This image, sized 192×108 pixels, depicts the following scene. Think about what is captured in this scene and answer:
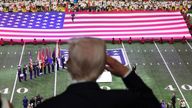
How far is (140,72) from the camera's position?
89.5ft

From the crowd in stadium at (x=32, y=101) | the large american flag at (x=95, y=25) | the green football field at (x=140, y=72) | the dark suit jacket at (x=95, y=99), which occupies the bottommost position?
the green football field at (x=140, y=72)

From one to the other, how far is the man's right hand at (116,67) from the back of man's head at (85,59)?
0.19 m

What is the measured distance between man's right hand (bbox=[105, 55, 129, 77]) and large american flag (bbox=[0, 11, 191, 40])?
28324 mm

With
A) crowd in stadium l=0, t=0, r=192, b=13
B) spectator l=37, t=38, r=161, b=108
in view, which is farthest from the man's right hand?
crowd in stadium l=0, t=0, r=192, b=13

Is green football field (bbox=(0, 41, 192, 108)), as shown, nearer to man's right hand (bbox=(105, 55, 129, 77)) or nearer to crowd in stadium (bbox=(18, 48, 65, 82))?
crowd in stadium (bbox=(18, 48, 65, 82))

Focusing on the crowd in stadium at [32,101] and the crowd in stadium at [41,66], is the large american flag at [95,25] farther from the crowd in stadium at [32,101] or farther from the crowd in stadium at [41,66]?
the crowd in stadium at [32,101]

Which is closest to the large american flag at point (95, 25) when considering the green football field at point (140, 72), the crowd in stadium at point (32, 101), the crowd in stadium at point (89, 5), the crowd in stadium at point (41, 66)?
the green football field at point (140, 72)

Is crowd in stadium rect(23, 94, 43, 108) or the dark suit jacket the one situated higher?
the dark suit jacket

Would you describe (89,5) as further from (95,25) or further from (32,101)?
(32,101)

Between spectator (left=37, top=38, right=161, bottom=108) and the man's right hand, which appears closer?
spectator (left=37, top=38, right=161, bottom=108)

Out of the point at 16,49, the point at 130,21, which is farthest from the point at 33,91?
the point at 130,21

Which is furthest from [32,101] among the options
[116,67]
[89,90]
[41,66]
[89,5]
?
[89,5]

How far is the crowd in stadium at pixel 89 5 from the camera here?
3866 centimetres

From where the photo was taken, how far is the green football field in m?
24.4
